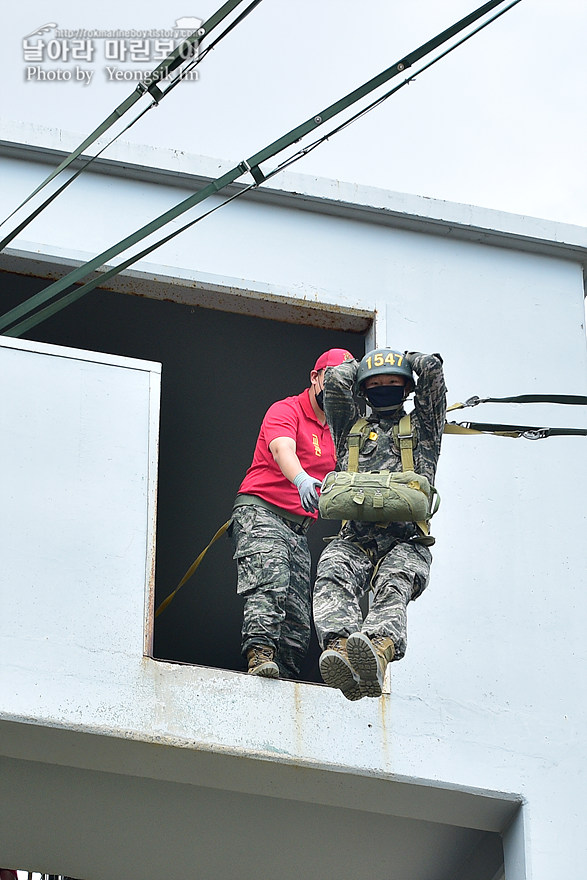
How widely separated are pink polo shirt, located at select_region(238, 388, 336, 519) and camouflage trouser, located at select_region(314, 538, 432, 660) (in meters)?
1.27

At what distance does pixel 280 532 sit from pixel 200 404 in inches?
A: 163

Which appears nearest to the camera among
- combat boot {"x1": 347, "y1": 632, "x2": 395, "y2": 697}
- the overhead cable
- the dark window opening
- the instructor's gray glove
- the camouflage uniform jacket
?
the overhead cable

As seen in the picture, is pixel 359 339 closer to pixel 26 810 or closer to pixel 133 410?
pixel 133 410

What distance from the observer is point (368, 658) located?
844 centimetres

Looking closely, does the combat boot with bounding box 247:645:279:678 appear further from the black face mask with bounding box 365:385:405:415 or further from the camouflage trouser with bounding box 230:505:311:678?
the black face mask with bounding box 365:385:405:415

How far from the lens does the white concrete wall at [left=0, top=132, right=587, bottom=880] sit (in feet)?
33.5

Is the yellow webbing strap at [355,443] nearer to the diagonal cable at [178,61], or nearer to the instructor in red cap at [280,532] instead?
the instructor in red cap at [280,532]

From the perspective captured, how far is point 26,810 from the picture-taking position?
35.1 ft

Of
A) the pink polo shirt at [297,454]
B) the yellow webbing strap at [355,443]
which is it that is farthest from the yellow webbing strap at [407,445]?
the pink polo shirt at [297,454]

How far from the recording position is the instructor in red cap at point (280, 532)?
1019 cm

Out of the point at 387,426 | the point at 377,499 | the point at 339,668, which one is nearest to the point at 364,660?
the point at 339,668

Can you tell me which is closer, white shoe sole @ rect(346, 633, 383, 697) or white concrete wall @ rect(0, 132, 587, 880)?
white shoe sole @ rect(346, 633, 383, 697)

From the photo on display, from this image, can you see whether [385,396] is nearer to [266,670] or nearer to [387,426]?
[387,426]

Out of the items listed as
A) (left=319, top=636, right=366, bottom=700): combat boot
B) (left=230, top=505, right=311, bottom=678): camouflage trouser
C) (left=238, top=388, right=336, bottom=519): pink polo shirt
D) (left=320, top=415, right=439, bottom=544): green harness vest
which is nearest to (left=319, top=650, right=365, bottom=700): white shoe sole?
(left=319, top=636, right=366, bottom=700): combat boot
